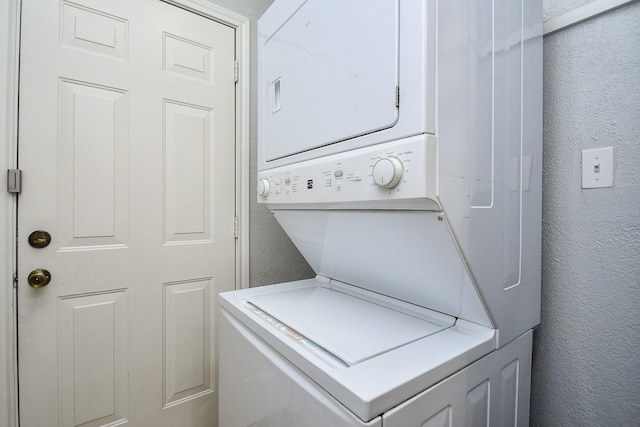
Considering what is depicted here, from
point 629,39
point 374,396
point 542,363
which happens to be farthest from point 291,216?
point 629,39

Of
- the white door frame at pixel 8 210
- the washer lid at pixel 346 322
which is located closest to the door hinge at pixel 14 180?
the white door frame at pixel 8 210

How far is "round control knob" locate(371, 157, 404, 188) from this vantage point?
2.57ft

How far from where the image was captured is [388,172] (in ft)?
2.61


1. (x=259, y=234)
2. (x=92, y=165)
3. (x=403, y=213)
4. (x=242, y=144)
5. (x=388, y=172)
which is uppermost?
(x=242, y=144)

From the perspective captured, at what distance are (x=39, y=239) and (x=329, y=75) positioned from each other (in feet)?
5.27

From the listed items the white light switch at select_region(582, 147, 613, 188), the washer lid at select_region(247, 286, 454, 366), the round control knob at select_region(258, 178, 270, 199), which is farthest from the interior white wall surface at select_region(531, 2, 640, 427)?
the round control knob at select_region(258, 178, 270, 199)

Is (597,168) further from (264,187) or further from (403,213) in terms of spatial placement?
(264,187)

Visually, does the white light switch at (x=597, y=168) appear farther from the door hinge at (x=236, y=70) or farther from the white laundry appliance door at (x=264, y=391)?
the door hinge at (x=236, y=70)

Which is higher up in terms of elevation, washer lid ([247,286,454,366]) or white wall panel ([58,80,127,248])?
white wall panel ([58,80,127,248])

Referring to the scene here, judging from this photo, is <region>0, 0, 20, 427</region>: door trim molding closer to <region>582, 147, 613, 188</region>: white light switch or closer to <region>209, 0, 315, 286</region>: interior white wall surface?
<region>209, 0, 315, 286</region>: interior white wall surface

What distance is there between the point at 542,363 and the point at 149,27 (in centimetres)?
269

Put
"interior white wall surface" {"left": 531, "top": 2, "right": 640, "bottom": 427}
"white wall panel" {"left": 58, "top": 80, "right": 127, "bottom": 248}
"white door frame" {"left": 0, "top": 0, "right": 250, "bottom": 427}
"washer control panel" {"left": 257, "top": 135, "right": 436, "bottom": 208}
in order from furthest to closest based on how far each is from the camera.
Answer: "white wall panel" {"left": 58, "top": 80, "right": 127, "bottom": 248}
"white door frame" {"left": 0, "top": 0, "right": 250, "bottom": 427}
"interior white wall surface" {"left": 531, "top": 2, "right": 640, "bottom": 427}
"washer control panel" {"left": 257, "top": 135, "right": 436, "bottom": 208}

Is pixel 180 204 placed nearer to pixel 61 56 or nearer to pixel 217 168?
pixel 217 168

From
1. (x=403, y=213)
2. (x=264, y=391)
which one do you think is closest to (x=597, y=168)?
(x=403, y=213)
